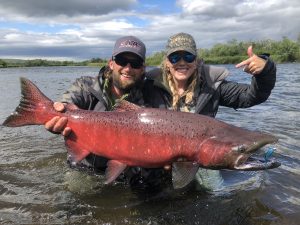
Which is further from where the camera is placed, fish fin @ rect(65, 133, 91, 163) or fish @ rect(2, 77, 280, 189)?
fish fin @ rect(65, 133, 91, 163)

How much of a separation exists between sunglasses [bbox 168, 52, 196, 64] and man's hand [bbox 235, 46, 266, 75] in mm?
785

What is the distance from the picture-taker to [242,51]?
298 ft

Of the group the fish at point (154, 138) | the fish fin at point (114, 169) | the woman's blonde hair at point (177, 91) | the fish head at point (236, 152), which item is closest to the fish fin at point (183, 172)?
the fish at point (154, 138)

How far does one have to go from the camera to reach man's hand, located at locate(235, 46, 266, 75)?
15.7 feet

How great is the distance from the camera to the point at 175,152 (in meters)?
4.21

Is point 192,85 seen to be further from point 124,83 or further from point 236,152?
point 236,152

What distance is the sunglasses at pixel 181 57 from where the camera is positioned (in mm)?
5336

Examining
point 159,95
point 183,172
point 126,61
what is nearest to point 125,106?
point 183,172

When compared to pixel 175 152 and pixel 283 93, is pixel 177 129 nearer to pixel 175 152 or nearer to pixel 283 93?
pixel 175 152

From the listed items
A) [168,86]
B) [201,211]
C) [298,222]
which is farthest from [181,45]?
[298,222]

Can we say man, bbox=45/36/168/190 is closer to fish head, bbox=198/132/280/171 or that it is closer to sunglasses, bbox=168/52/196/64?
sunglasses, bbox=168/52/196/64

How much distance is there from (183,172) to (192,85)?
1.69 metres

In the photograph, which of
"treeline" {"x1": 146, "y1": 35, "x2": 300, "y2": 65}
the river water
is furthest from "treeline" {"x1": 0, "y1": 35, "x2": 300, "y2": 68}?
the river water

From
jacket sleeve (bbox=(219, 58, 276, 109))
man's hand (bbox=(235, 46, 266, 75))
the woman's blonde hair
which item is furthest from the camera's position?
the woman's blonde hair
